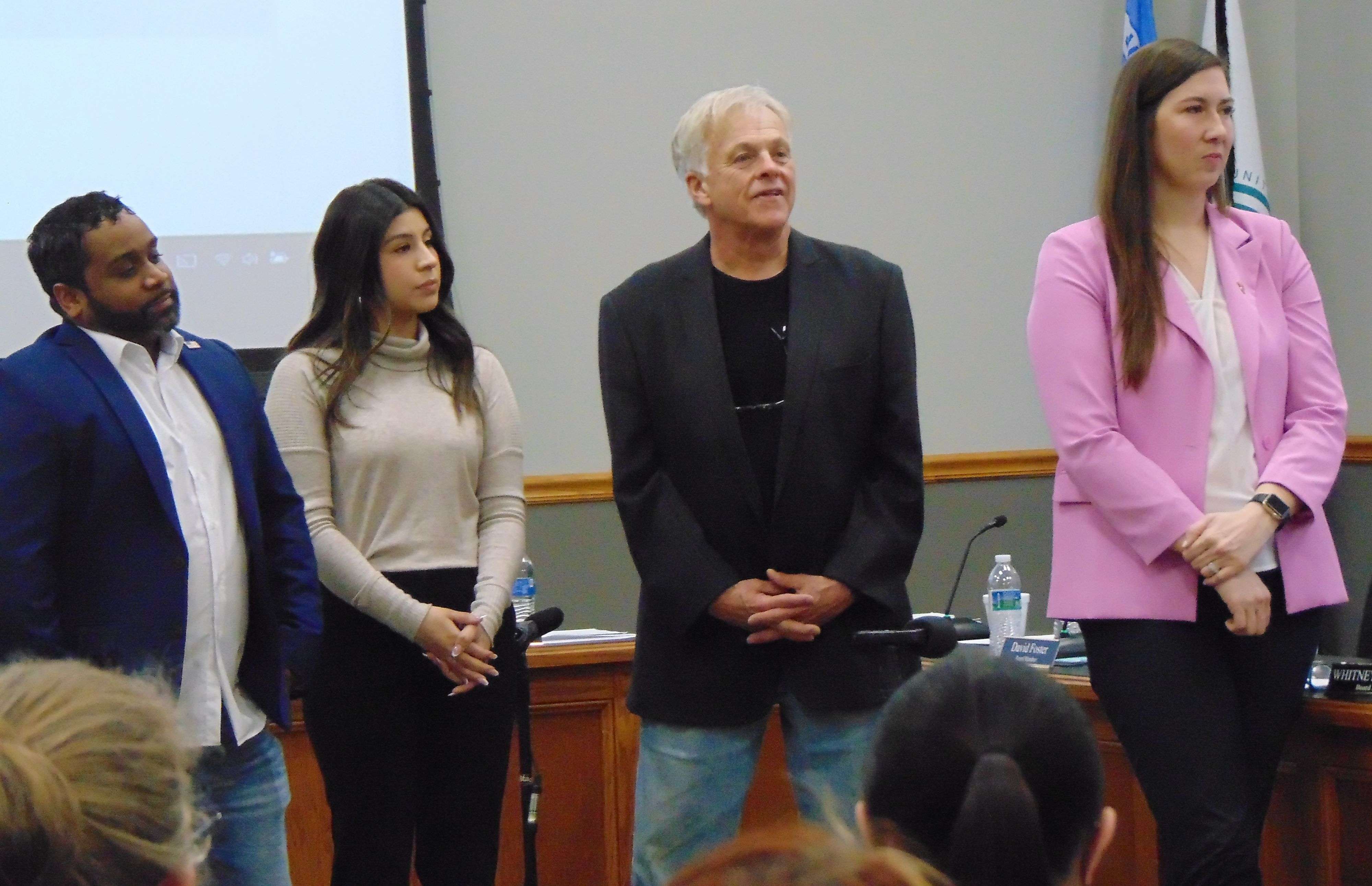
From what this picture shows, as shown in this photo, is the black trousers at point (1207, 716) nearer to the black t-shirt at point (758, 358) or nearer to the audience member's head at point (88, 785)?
the black t-shirt at point (758, 358)

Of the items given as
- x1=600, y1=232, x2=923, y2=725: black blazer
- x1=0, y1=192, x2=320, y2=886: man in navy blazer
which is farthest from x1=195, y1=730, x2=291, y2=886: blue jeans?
x1=600, y1=232, x2=923, y2=725: black blazer

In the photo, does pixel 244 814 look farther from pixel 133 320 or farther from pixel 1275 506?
pixel 1275 506

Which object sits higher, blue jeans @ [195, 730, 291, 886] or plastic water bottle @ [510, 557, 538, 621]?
blue jeans @ [195, 730, 291, 886]

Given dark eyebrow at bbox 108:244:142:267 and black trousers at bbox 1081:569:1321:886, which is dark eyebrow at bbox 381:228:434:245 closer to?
dark eyebrow at bbox 108:244:142:267

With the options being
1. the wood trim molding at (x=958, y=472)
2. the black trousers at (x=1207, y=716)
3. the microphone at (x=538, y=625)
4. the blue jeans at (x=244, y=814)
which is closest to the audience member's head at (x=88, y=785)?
the blue jeans at (x=244, y=814)

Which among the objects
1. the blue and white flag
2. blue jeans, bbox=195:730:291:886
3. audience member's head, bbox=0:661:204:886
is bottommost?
blue jeans, bbox=195:730:291:886

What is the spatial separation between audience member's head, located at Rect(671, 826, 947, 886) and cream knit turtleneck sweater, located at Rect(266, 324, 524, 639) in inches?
67.4

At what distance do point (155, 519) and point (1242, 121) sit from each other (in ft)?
12.5

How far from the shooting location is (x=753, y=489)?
225cm

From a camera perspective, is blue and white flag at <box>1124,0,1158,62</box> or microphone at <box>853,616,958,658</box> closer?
microphone at <box>853,616,958,658</box>

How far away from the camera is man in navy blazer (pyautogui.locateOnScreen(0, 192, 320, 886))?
201 cm

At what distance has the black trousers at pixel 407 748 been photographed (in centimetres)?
241

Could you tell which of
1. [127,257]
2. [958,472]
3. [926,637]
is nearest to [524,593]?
[958,472]

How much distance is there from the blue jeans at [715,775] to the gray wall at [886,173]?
228 centimetres
